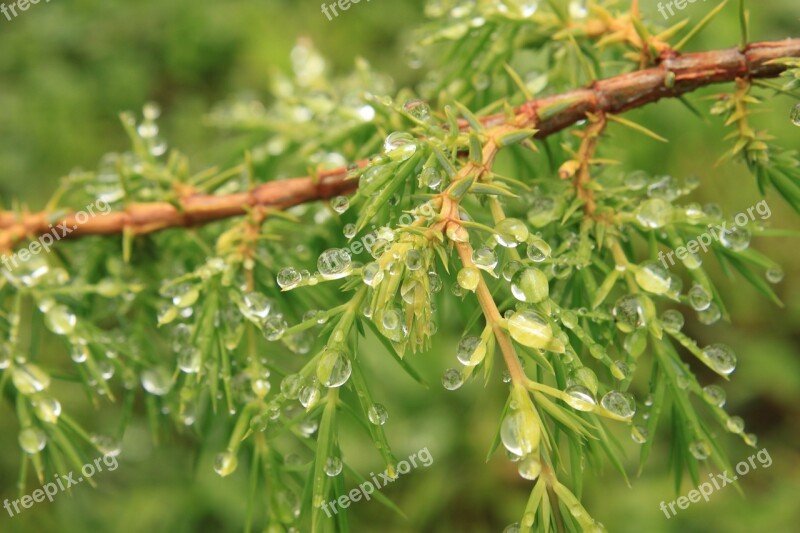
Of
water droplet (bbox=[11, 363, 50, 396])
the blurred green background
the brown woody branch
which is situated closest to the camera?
the brown woody branch

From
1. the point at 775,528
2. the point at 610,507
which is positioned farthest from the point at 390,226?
the point at 775,528

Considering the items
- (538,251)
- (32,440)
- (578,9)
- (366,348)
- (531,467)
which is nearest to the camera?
(531,467)

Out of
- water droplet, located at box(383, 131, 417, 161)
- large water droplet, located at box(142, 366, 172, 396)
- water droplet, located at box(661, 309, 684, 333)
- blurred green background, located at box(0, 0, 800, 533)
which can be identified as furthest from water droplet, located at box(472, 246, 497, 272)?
blurred green background, located at box(0, 0, 800, 533)

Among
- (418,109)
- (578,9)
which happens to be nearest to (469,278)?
(418,109)

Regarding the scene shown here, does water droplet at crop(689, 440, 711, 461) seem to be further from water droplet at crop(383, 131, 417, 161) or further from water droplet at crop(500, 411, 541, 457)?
water droplet at crop(383, 131, 417, 161)

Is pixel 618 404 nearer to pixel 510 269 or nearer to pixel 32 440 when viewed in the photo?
pixel 510 269

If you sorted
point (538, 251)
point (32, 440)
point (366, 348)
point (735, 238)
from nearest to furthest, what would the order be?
point (538, 251) → point (735, 238) → point (32, 440) → point (366, 348)
